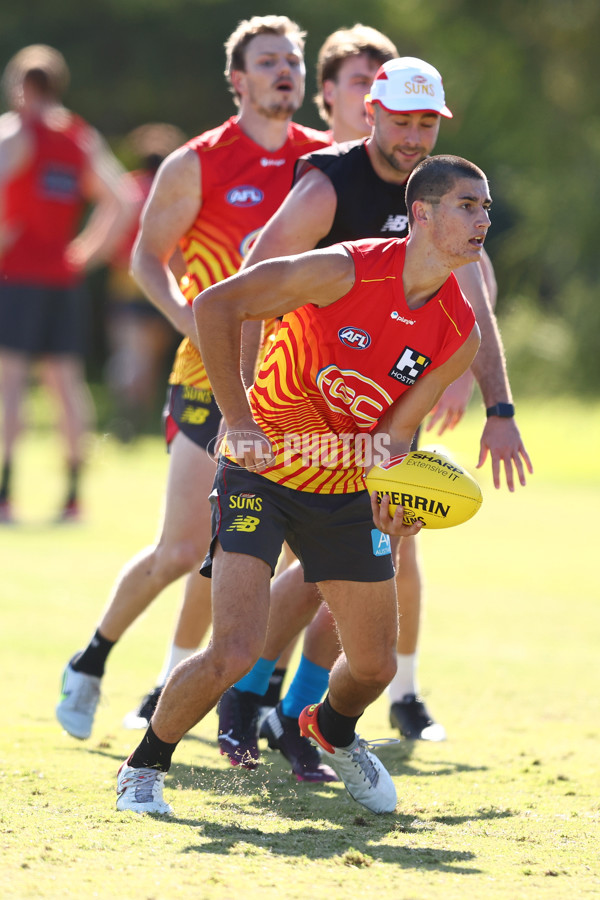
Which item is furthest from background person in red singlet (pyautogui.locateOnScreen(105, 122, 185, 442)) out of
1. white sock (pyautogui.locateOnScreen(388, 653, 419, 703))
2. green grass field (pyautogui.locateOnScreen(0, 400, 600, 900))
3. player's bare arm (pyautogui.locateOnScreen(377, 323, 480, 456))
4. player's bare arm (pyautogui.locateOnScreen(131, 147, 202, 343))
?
player's bare arm (pyautogui.locateOnScreen(377, 323, 480, 456))

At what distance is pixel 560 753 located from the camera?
5.49 metres

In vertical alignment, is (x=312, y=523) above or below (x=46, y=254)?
below

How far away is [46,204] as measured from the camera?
36.1 feet

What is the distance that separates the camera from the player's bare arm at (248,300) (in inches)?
165

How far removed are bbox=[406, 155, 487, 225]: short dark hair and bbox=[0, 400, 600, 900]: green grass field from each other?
2049 mm

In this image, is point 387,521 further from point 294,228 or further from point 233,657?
point 294,228

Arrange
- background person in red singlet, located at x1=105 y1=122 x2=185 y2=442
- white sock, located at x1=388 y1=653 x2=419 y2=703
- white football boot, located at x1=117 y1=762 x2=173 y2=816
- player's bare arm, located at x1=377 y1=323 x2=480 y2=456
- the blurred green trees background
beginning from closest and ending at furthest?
white football boot, located at x1=117 y1=762 x2=173 y2=816, player's bare arm, located at x1=377 y1=323 x2=480 y2=456, white sock, located at x1=388 y1=653 x2=419 y2=703, background person in red singlet, located at x1=105 y1=122 x2=185 y2=442, the blurred green trees background

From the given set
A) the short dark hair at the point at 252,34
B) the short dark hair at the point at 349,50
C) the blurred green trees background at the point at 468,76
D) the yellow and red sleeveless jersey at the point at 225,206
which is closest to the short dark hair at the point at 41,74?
the short dark hair at the point at 349,50

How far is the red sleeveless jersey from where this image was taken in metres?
10.9

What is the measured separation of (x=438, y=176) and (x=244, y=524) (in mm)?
1280

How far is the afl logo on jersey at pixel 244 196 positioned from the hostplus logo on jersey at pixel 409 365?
1.69m

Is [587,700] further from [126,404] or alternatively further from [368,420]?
[126,404]

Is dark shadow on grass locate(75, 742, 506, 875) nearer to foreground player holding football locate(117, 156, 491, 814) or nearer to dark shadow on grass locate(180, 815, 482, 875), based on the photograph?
dark shadow on grass locate(180, 815, 482, 875)

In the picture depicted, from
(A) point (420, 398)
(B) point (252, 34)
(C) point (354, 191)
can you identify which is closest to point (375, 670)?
(A) point (420, 398)
